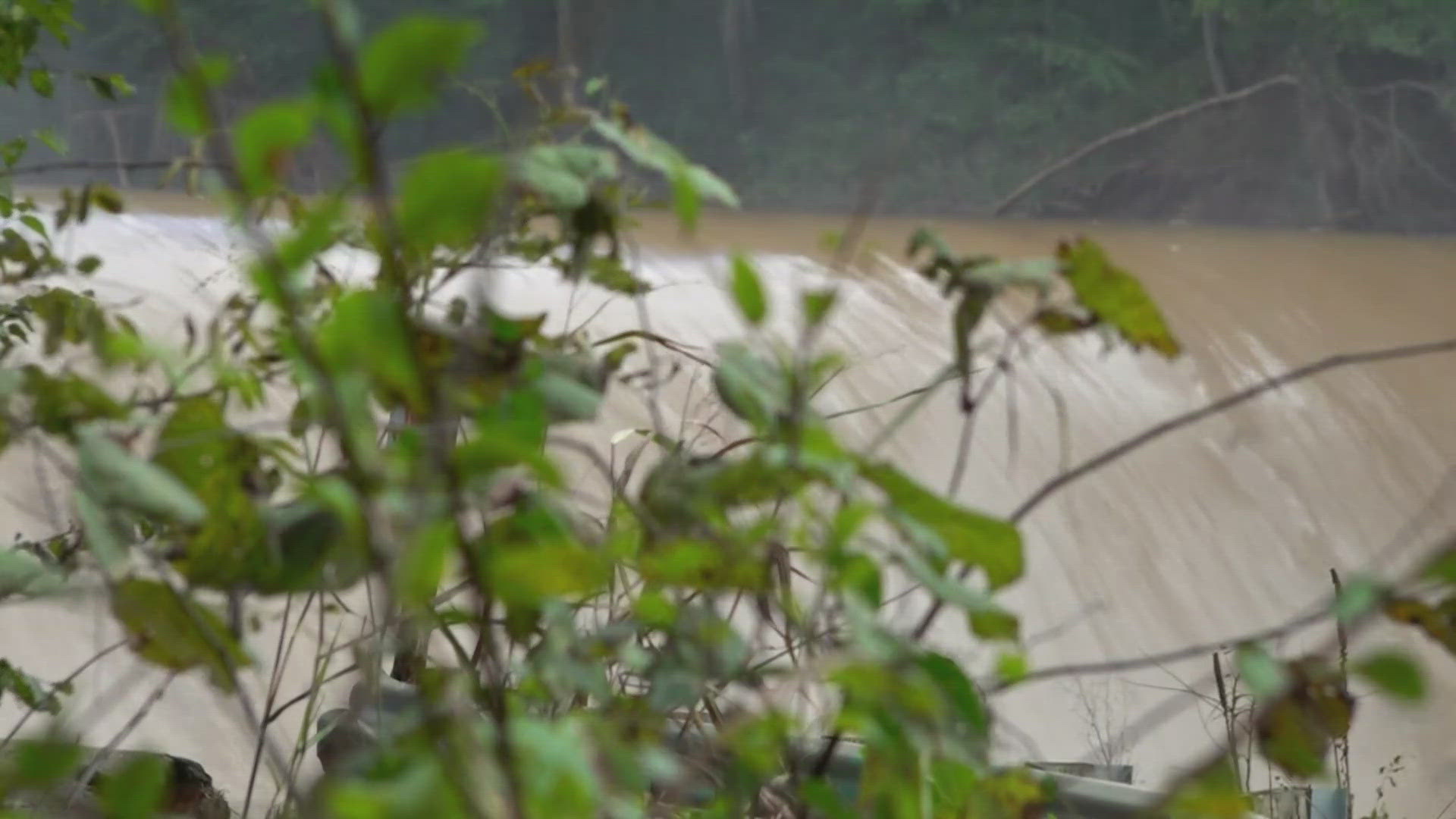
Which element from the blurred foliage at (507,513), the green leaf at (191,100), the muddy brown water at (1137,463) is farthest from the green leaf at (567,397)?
the muddy brown water at (1137,463)

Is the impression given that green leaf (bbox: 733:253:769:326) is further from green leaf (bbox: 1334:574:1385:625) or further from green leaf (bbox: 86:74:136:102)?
green leaf (bbox: 86:74:136:102)

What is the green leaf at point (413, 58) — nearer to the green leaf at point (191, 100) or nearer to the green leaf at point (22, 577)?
the green leaf at point (191, 100)

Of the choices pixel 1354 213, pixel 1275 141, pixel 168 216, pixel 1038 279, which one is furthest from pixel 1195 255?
pixel 1038 279

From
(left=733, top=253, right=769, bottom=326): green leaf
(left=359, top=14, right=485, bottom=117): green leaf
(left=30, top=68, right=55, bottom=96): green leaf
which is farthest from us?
(left=30, top=68, right=55, bottom=96): green leaf

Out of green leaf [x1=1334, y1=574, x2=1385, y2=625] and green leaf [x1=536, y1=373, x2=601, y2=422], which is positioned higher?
green leaf [x1=536, y1=373, x2=601, y2=422]

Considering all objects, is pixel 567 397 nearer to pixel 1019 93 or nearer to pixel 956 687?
pixel 956 687

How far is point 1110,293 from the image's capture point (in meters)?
0.43

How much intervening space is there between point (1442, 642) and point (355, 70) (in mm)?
275

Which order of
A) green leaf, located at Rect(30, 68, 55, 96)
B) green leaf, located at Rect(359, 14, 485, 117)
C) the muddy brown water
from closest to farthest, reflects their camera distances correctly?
green leaf, located at Rect(359, 14, 485, 117) → green leaf, located at Rect(30, 68, 55, 96) → the muddy brown water

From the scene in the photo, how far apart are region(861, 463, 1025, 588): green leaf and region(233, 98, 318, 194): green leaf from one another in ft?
0.53

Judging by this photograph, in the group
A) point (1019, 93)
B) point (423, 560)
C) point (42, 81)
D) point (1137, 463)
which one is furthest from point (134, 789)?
point (1019, 93)

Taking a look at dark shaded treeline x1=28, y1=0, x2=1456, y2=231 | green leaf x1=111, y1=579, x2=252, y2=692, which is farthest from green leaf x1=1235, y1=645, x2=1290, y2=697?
A: dark shaded treeline x1=28, y1=0, x2=1456, y2=231

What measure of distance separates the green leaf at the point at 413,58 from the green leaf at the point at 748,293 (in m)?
0.11

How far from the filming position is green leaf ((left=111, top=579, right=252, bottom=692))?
0.38 metres
